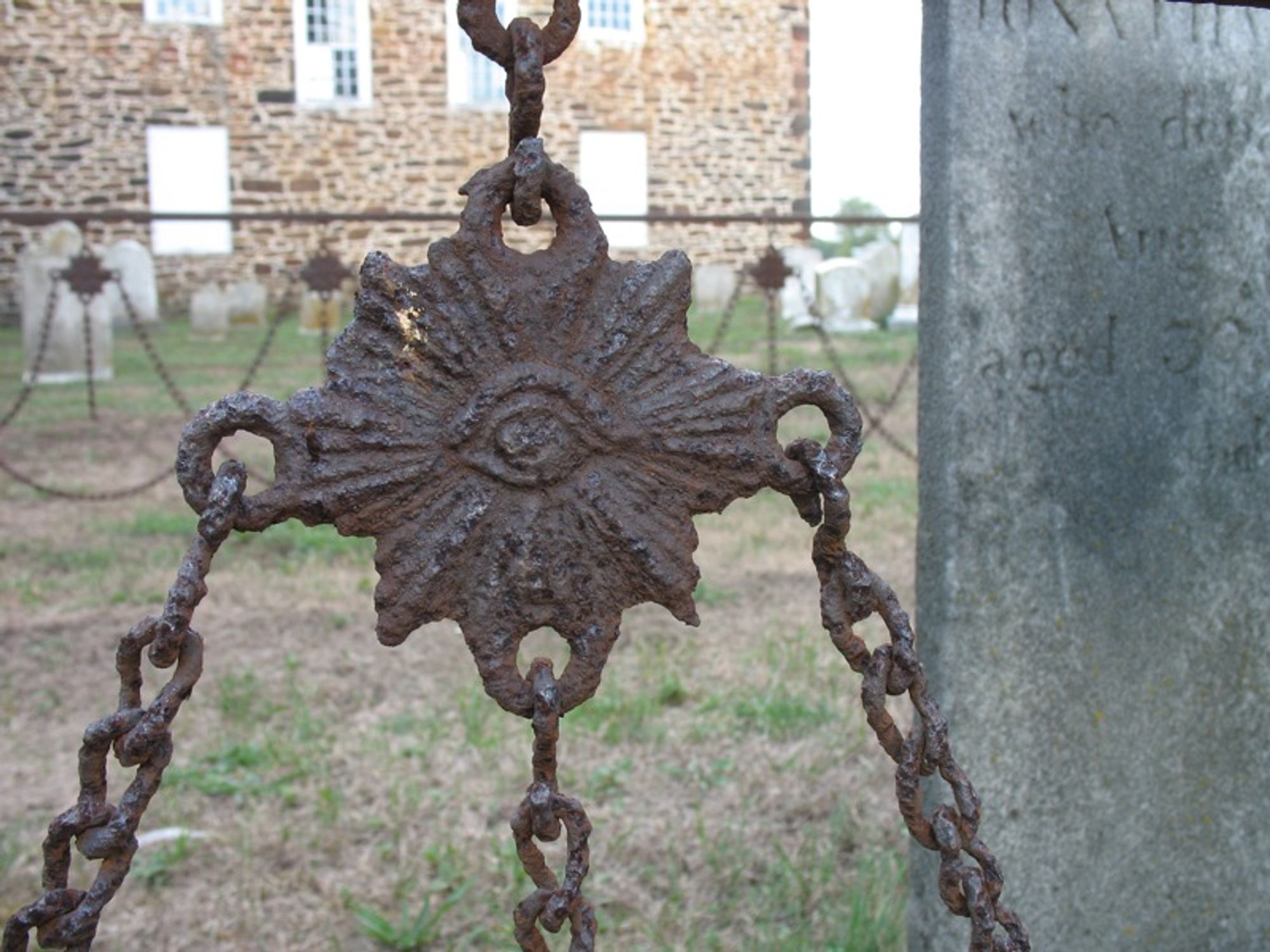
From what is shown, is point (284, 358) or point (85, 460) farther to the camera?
point (284, 358)

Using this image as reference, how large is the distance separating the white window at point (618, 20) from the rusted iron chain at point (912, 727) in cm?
1383

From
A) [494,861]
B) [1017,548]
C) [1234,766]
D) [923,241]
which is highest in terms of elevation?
[923,241]

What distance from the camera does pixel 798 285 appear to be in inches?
470

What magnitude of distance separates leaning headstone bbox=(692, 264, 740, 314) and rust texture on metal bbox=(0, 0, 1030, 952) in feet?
37.5

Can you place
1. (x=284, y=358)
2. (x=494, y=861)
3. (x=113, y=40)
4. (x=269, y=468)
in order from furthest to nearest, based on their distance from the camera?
(x=113, y=40)
(x=284, y=358)
(x=269, y=468)
(x=494, y=861)

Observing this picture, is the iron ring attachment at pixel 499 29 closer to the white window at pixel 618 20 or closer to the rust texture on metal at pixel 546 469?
the rust texture on metal at pixel 546 469

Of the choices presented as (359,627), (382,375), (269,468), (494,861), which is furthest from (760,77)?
(382,375)

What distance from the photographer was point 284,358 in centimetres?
1024

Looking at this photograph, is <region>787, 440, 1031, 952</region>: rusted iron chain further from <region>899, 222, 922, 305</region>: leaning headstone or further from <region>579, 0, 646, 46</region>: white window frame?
<region>579, 0, 646, 46</region>: white window frame

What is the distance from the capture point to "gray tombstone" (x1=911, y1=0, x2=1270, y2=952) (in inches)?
78.5

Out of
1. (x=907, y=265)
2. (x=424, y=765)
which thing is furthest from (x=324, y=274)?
(x=907, y=265)

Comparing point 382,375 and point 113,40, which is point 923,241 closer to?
point 382,375

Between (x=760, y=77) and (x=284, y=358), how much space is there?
6960 mm

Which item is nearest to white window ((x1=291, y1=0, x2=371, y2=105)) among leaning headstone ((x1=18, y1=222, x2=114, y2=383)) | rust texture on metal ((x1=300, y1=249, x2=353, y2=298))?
leaning headstone ((x1=18, y1=222, x2=114, y2=383))
